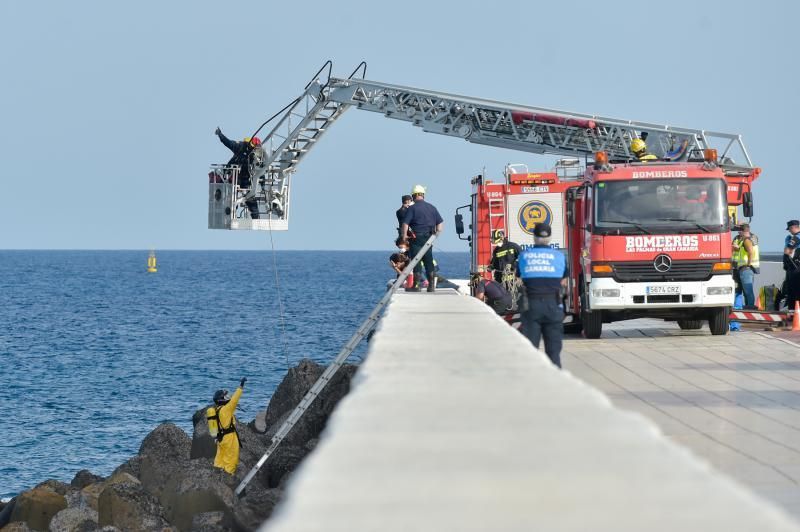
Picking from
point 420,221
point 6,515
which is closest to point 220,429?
point 6,515

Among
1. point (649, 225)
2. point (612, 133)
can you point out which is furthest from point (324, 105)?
point (649, 225)

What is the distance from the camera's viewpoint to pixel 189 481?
16.4 m

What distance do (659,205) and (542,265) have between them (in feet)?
19.6

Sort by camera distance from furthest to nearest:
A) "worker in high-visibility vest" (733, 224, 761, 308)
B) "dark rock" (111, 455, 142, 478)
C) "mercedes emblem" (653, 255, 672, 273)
Answer: "worker in high-visibility vest" (733, 224, 761, 308), "dark rock" (111, 455, 142, 478), "mercedes emblem" (653, 255, 672, 273)

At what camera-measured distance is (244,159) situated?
31.3 m

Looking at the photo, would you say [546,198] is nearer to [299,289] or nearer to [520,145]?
[520,145]

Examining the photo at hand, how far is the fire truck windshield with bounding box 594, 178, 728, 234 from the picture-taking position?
729 inches

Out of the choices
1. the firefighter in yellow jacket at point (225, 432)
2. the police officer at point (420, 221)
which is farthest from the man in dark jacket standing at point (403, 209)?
the firefighter in yellow jacket at point (225, 432)

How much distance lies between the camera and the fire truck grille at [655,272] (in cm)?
1869

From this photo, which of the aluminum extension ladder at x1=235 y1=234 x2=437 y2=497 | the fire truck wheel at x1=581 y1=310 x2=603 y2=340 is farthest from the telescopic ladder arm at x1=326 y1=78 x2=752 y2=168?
the aluminum extension ladder at x1=235 y1=234 x2=437 y2=497

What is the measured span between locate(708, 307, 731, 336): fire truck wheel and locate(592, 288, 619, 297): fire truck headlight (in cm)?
200

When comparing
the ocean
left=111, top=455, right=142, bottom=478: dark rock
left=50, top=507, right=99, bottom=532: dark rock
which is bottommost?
the ocean

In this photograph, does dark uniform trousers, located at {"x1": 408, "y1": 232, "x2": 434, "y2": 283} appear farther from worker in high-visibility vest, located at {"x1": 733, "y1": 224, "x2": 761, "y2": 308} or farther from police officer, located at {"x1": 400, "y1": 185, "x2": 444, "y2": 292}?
worker in high-visibility vest, located at {"x1": 733, "y1": 224, "x2": 761, "y2": 308}

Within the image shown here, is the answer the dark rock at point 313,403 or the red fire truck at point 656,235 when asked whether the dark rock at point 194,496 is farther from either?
the red fire truck at point 656,235
